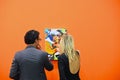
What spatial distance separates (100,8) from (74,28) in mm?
526

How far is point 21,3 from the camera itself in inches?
149

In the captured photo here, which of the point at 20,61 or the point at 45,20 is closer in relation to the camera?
the point at 20,61

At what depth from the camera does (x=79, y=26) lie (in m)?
3.77

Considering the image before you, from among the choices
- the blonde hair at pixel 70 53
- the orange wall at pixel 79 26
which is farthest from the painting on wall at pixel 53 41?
the blonde hair at pixel 70 53

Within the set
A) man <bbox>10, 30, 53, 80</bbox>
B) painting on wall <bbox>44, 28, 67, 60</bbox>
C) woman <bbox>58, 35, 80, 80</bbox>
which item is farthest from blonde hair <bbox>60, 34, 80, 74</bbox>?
painting on wall <bbox>44, 28, 67, 60</bbox>

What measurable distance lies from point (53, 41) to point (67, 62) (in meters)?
0.78

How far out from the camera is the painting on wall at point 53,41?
3.70 metres

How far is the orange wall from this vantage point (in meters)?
3.76

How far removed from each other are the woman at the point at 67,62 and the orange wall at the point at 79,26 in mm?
719

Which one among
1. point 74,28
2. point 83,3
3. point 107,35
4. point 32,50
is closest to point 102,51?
point 107,35

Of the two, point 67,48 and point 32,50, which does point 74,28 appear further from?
point 32,50

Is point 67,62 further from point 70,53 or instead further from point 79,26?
point 79,26

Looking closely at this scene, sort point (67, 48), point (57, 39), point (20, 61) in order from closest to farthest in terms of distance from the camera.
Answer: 1. point (20, 61)
2. point (67, 48)
3. point (57, 39)

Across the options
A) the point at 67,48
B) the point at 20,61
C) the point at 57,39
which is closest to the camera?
the point at 20,61
